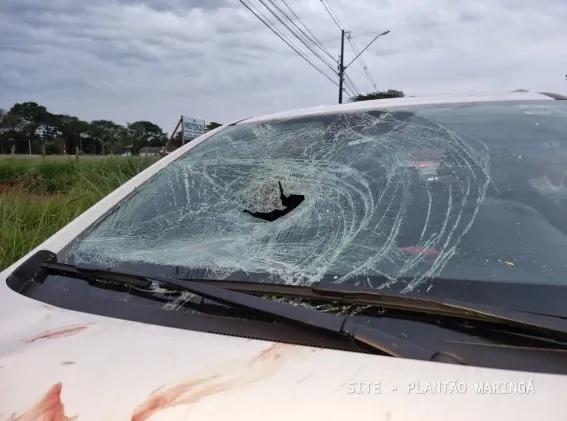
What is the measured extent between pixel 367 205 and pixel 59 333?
928mm

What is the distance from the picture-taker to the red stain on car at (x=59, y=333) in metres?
1.21

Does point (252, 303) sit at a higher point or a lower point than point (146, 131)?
lower

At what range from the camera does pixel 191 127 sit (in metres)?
11.0

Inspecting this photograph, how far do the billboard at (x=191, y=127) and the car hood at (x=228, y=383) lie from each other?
30.7 feet

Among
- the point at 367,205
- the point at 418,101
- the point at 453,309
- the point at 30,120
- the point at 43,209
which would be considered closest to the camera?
the point at 453,309

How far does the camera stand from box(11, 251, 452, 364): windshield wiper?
1024mm

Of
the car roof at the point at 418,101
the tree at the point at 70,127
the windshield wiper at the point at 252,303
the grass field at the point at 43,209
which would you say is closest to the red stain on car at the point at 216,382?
the windshield wiper at the point at 252,303

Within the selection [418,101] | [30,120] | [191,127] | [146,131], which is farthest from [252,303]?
[30,120]

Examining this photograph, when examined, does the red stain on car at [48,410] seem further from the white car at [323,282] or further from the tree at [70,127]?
the tree at [70,127]

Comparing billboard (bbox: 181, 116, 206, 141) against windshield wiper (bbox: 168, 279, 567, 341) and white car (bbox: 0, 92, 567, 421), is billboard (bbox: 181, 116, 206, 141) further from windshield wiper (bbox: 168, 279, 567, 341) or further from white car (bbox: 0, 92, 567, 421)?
windshield wiper (bbox: 168, 279, 567, 341)

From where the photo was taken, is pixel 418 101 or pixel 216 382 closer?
pixel 216 382

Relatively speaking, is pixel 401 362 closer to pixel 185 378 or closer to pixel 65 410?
pixel 185 378

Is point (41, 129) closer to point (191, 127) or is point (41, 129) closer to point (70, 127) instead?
point (70, 127)

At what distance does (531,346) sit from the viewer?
1028 millimetres
